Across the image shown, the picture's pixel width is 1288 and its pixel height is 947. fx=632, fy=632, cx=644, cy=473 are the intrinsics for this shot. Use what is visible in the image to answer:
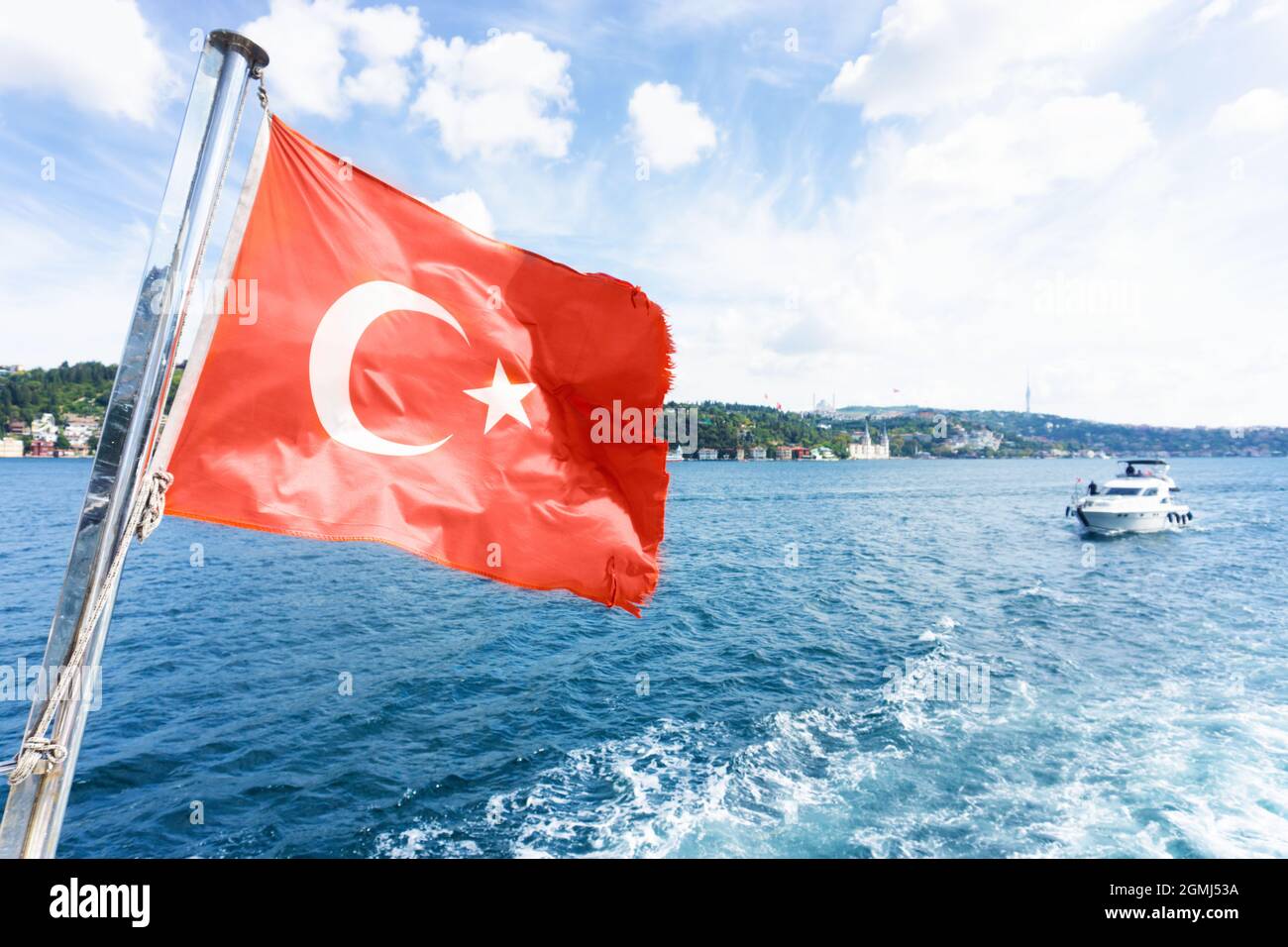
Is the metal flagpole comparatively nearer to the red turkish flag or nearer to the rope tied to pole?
the rope tied to pole

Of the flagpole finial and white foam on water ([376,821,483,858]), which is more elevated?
the flagpole finial

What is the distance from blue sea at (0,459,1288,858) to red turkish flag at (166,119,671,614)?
831 centimetres

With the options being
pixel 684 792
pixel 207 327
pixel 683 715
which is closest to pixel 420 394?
pixel 207 327

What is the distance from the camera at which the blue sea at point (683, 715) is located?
1176cm

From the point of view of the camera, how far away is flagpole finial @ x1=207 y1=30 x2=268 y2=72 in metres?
3.31

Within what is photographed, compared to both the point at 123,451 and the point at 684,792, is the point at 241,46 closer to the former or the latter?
the point at 123,451

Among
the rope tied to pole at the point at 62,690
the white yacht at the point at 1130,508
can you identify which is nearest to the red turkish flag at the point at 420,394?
the rope tied to pole at the point at 62,690

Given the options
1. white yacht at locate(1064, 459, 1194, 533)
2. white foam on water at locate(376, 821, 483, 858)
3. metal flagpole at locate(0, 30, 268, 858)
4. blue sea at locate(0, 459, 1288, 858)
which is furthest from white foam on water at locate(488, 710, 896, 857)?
white yacht at locate(1064, 459, 1194, 533)

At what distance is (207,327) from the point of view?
386 cm

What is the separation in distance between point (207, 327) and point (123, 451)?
1.01 metres

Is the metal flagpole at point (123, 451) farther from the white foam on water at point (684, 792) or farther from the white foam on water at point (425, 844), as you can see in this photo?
the white foam on water at point (684, 792)

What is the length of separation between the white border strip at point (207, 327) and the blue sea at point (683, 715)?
1001cm
